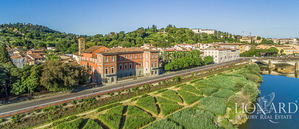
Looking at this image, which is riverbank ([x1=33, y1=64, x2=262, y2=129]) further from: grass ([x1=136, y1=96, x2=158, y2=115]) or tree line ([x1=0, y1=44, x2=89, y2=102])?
tree line ([x1=0, y1=44, x2=89, y2=102])

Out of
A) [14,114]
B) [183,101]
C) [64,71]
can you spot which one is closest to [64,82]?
[64,71]

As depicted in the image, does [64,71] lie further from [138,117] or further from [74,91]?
[138,117]

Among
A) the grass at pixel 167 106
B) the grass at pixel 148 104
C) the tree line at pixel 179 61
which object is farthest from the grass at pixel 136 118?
the tree line at pixel 179 61

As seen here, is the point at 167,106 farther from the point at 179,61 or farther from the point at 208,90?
the point at 179,61

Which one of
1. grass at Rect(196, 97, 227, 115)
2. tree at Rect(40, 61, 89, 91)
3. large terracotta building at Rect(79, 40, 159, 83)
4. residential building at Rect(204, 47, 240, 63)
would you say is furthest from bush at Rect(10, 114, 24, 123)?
residential building at Rect(204, 47, 240, 63)

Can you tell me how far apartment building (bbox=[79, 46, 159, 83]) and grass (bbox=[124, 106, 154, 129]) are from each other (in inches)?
615

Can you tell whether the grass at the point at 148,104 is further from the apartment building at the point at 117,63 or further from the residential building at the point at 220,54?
the residential building at the point at 220,54

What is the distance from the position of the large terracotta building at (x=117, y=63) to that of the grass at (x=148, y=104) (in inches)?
479

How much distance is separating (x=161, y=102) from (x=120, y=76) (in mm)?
17276

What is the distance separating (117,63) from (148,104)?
17.9 meters

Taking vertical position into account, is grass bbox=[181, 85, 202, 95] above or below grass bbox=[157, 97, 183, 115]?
above

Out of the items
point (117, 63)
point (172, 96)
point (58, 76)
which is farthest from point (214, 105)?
point (58, 76)

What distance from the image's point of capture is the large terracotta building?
131 feet

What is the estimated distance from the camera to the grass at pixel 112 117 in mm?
22375
